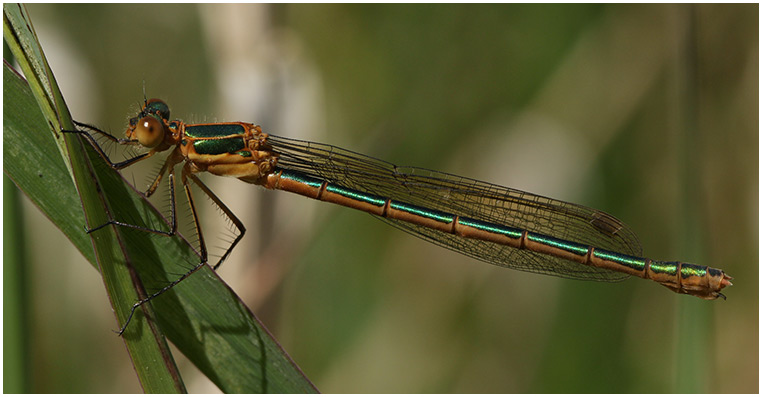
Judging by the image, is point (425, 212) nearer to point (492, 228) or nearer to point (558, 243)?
point (492, 228)

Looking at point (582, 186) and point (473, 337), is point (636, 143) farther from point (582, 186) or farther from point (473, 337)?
point (473, 337)

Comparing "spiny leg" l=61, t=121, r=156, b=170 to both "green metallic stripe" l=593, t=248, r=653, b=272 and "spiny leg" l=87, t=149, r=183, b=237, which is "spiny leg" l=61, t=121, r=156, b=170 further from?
"green metallic stripe" l=593, t=248, r=653, b=272

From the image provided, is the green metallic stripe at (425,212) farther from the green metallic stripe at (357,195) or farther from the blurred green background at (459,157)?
the blurred green background at (459,157)

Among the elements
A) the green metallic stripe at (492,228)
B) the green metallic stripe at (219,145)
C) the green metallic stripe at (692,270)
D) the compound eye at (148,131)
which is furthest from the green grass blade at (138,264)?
the green metallic stripe at (692,270)

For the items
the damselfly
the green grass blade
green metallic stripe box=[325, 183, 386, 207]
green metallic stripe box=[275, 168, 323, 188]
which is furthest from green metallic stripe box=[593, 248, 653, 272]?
the green grass blade

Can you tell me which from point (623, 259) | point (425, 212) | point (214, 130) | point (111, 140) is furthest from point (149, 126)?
point (623, 259)

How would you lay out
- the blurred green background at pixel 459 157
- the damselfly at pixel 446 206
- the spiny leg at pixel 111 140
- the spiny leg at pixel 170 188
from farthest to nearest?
1. the blurred green background at pixel 459 157
2. the damselfly at pixel 446 206
3. the spiny leg at pixel 111 140
4. the spiny leg at pixel 170 188
